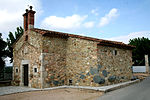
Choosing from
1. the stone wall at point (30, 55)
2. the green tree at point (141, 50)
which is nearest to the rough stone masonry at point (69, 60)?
the stone wall at point (30, 55)

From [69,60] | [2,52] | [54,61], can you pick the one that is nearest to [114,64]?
[69,60]

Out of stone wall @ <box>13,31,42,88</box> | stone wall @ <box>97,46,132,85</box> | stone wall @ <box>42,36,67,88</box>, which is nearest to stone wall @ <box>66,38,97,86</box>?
stone wall @ <box>42,36,67,88</box>

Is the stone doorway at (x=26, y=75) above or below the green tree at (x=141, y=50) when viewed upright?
below

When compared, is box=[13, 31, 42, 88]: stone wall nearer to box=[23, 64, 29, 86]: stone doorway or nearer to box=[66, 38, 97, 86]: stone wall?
box=[23, 64, 29, 86]: stone doorway

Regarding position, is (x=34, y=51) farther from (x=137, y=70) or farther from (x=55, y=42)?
(x=137, y=70)

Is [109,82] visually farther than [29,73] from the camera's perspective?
No

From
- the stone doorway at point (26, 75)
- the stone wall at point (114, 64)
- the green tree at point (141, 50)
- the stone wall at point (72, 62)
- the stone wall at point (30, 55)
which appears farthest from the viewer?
the green tree at point (141, 50)

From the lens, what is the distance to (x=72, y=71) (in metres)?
10.6

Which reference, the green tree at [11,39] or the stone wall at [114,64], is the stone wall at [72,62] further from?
the green tree at [11,39]

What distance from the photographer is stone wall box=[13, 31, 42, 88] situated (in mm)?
10062

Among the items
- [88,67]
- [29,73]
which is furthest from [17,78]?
[88,67]

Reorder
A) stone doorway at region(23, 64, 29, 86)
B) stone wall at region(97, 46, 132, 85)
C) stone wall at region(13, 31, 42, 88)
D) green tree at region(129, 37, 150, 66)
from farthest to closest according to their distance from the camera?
green tree at region(129, 37, 150, 66)
stone doorway at region(23, 64, 29, 86)
stone wall at region(13, 31, 42, 88)
stone wall at region(97, 46, 132, 85)

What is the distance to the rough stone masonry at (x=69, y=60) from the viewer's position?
966 centimetres

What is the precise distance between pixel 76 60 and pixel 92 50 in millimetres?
1437
